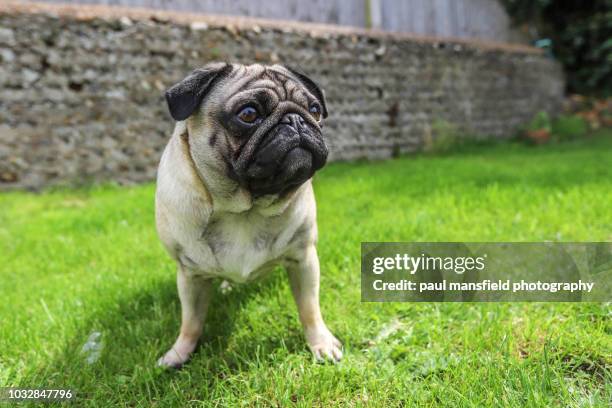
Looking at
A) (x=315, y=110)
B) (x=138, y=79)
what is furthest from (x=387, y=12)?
(x=315, y=110)

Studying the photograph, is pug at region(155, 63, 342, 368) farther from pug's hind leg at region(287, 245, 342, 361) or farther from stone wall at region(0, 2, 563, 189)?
stone wall at region(0, 2, 563, 189)

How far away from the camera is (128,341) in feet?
7.87

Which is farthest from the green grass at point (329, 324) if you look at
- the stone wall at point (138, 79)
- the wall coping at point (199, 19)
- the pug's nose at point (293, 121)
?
the wall coping at point (199, 19)

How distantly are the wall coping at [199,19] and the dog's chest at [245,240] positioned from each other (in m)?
5.10

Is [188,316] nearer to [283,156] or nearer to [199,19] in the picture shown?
[283,156]

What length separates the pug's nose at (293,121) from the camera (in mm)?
1877

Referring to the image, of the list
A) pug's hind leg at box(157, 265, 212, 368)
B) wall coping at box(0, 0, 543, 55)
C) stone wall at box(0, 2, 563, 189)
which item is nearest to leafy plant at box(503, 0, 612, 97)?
wall coping at box(0, 0, 543, 55)

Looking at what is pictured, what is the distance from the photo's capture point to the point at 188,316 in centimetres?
229

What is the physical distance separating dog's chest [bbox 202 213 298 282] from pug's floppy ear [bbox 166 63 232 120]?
1.55ft

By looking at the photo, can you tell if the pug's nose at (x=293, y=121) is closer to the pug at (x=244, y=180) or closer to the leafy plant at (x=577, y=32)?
the pug at (x=244, y=180)

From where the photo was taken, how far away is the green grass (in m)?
1.88

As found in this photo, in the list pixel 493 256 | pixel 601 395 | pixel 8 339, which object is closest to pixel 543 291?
pixel 493 256

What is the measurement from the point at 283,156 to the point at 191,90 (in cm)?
47

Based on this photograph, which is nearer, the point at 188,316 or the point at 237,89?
the point at 237,89
